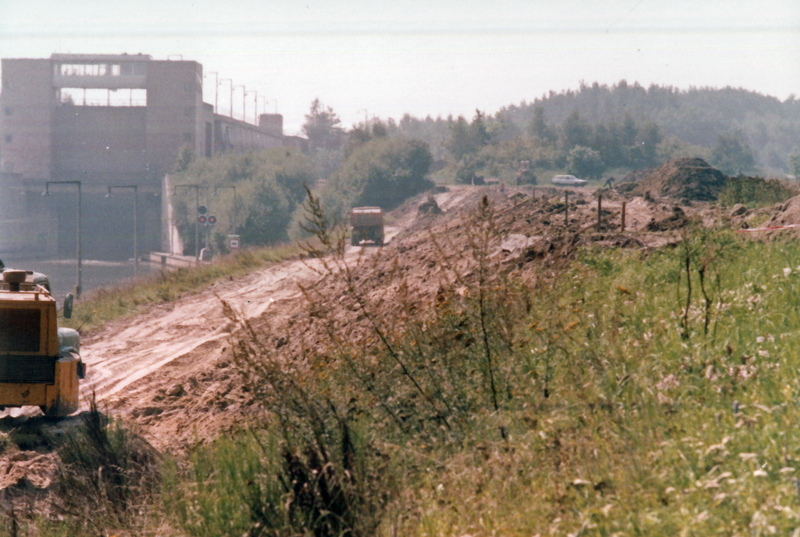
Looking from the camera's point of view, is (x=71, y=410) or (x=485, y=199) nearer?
(x=485, y=199)

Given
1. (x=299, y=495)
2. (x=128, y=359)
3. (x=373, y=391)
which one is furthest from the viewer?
(x=128, y=359)

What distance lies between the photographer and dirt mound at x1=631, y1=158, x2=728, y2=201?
97.9 feet

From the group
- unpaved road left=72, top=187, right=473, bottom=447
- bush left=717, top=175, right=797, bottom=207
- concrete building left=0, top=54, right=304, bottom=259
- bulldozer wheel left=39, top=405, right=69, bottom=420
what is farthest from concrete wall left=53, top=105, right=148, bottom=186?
bulldozer wheel left=39, top=405, right=69, bottom=420

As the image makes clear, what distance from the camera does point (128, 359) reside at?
649 inches

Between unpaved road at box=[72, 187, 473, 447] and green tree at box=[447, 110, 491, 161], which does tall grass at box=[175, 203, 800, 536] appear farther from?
green tree at box=[447, 110, 491, 161]

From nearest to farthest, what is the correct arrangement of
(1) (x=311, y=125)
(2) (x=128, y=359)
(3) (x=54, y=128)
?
(2) (x=128, y=359)
(3) (x=54, y=128)
(1) (x=311, y=125)

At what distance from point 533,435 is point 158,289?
2206 centimetres

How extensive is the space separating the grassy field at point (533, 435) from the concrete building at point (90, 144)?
9052 cm

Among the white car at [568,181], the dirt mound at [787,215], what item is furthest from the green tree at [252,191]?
the dirt mound at [787,215]

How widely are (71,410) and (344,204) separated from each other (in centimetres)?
7244

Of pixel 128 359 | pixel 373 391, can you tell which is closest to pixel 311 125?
pixel 128 359

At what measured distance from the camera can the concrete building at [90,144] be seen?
91.6m

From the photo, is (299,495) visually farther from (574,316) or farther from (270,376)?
(574,316)

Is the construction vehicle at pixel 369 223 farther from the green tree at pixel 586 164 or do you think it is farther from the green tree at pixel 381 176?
the green tree at pixel 586 164
